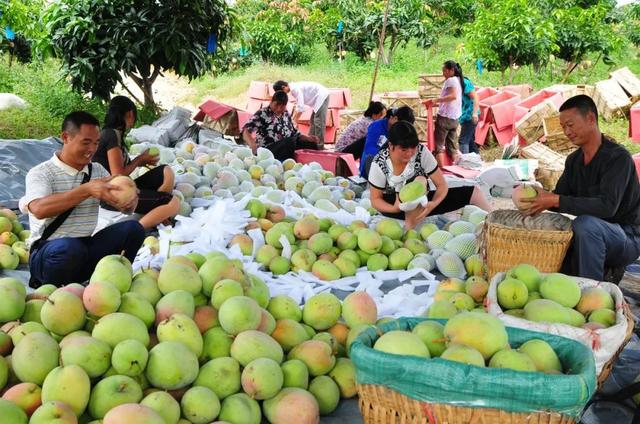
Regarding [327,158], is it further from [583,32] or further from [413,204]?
[583,32]

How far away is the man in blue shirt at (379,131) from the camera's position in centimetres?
558

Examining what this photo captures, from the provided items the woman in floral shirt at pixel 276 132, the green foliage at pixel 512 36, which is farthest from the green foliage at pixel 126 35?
the green foliage at pixel 512 36

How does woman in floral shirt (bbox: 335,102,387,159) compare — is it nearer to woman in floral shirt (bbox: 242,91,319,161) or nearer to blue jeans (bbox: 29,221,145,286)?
woman in floral shirt (bbox: 242,91,319,161)

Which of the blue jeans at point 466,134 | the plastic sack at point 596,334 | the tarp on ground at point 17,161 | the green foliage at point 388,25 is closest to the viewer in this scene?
the plastic sack at point 596,334

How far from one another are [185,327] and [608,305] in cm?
158

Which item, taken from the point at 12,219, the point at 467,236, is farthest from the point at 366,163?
the point at 12,219

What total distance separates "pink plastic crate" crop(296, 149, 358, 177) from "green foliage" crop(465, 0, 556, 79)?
827 cm

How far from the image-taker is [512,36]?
42.1 feet

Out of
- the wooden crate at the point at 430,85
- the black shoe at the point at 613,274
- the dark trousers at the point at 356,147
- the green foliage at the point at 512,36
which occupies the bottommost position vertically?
the dark trousers at the point at 356,147

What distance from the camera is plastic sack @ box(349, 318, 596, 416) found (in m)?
1.35

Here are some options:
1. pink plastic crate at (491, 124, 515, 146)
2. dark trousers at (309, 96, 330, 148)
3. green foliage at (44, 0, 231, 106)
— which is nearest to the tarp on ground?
green foliage at (44, 0, 231, 106)

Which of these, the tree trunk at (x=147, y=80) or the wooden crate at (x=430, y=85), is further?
the wooden crate at (x=430, y=85)

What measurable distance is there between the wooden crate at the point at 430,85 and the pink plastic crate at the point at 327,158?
4633 millimetres

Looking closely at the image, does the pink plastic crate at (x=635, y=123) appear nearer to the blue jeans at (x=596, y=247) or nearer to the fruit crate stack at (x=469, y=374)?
the blue jeans at (x=596, y=247)
